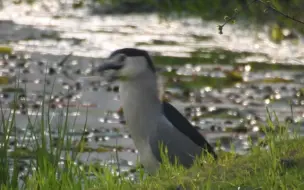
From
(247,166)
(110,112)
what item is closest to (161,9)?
(110,112)

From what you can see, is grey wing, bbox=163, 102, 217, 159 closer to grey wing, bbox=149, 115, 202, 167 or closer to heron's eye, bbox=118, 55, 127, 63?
grey wing, bbox=149, 115, 202, 167

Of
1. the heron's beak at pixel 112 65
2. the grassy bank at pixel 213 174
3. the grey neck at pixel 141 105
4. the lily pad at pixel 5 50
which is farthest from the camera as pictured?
the lily pad at pixel 5 50

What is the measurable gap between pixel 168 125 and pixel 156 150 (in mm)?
A: 334

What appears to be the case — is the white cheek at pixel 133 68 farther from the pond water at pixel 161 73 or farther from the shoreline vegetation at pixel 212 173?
the shoreline vegetation at pixel 212 173

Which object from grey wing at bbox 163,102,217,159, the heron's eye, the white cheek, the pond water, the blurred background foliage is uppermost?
the heron's eye

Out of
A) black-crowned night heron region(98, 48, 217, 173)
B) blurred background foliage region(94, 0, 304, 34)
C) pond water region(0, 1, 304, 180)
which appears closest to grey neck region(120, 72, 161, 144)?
black-crowned night heron region(98, 48, 217, 173)

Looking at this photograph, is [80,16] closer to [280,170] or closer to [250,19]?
[250,19]

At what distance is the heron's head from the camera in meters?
6.97

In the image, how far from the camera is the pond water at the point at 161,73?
9844mm

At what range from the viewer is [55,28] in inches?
703

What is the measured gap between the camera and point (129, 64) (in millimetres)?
7000

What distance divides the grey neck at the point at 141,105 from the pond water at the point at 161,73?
1.92 feet

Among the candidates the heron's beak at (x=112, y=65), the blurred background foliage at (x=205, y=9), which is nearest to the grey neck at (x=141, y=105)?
the heron's beak at (x=112, y=65)

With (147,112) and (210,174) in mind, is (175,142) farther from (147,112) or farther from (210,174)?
(210,174)
